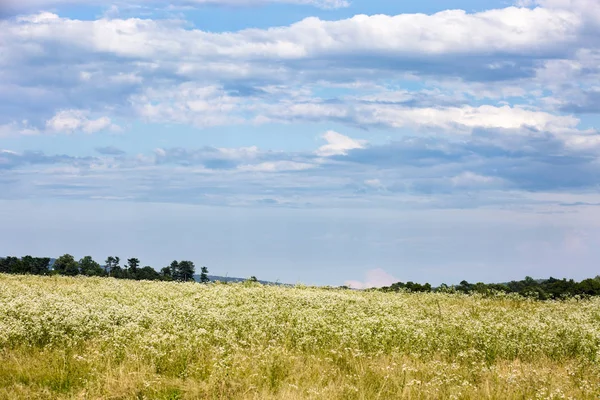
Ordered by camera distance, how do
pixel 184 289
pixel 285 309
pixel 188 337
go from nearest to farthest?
1. pixel 188 337
2. pixel 285 309
3. pixel 184 289

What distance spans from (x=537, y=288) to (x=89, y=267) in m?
28.3

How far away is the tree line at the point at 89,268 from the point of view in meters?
40.5

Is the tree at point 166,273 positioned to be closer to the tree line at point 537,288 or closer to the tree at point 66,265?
the tree at point 66,265

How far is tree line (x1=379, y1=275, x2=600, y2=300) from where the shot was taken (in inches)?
1230

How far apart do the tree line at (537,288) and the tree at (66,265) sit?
847 inches

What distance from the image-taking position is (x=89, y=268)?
4256 cm

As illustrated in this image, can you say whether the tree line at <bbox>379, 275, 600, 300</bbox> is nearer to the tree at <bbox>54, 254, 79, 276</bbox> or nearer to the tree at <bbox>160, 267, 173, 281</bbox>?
the tree at <bbox>160, 267, 173, 281</bbox>

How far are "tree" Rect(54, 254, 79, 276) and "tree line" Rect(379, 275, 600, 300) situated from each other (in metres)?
21.5

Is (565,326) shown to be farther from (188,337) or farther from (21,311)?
(21,311)

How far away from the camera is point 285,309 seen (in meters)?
19.5

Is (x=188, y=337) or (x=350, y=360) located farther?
(x=188, y=337)

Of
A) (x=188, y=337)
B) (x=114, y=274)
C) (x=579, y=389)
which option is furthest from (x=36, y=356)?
(x=114, y=274)

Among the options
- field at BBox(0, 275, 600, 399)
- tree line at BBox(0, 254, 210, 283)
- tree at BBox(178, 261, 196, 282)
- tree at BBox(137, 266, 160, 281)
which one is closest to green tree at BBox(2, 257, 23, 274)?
tree line at BBox(0, 254, 210, 283)

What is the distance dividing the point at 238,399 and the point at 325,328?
4.96 m
